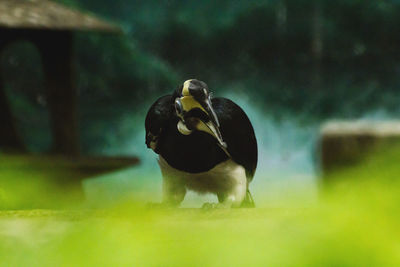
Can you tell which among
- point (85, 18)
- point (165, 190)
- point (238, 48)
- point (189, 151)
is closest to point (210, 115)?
point (189, 151)

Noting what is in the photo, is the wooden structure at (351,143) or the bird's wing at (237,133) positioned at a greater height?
the bird's wing at (237,133)

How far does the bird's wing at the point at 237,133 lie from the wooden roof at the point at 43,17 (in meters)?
3.31

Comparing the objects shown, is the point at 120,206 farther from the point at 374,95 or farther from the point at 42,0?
the point at 374,95

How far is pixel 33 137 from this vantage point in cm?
870

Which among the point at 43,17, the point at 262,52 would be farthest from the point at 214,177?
the point at 262,52

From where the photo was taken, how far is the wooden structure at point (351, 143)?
106cm

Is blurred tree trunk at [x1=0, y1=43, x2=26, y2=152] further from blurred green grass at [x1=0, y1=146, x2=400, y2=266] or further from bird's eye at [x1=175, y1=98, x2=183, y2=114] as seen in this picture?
blurred green grass at [x1=0, y1=146, x2=400, y2=266]

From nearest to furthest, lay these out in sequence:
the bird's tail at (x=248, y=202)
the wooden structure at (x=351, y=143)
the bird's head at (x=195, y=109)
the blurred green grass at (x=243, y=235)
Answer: the blurred green grass at (x=243, y=235) < the wooden structure at (x=351, y=143) < the bird's head at (x=195, y=109) < the bird's tail at (x=248, y=202)

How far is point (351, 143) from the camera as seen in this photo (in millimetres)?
1069

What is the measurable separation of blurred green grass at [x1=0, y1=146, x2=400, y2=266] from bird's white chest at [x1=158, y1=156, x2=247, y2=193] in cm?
102

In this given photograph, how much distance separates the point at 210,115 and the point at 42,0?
437cm

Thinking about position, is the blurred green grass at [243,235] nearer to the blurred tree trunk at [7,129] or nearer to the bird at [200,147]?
the bird at [200,147]

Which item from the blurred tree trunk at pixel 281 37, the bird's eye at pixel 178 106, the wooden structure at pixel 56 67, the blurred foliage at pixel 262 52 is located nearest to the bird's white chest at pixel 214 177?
the bird's eye at pixel 178 106

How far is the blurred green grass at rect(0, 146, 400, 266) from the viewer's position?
824 mm
